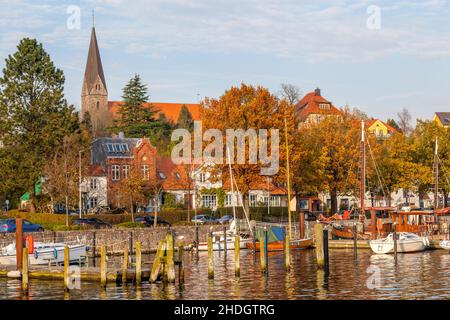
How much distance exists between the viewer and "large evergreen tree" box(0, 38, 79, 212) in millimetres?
94688

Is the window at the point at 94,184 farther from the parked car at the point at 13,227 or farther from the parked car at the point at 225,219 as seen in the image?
the parked car at the point at 13,227

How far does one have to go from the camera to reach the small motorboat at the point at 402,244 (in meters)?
70.5

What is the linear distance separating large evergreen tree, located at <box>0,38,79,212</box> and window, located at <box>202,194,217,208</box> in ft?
76.1

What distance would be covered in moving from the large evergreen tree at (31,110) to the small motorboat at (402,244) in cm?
3948

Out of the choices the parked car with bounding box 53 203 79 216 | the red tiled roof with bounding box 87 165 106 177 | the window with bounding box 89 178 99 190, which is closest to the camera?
the parked car with bounding box 53 203 79 216

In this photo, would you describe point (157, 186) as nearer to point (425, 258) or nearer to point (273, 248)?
point (273, 248)

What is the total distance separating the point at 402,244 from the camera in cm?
7162

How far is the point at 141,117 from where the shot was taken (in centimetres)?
15300

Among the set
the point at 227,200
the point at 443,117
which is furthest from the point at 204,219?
the point at 443,117

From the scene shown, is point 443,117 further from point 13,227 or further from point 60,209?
point 13,227

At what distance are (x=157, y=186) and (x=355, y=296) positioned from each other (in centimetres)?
6103

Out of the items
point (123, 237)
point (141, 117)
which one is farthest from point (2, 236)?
point (141, 117)

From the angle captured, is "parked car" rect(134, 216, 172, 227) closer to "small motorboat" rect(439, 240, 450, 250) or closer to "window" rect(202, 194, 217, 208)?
"window" rect(202, 194, 217, 208)

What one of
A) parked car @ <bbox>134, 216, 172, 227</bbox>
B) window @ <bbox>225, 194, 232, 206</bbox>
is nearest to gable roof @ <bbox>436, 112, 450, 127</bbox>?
window @ <bbox>225, 194, 232, 206</bbox>
